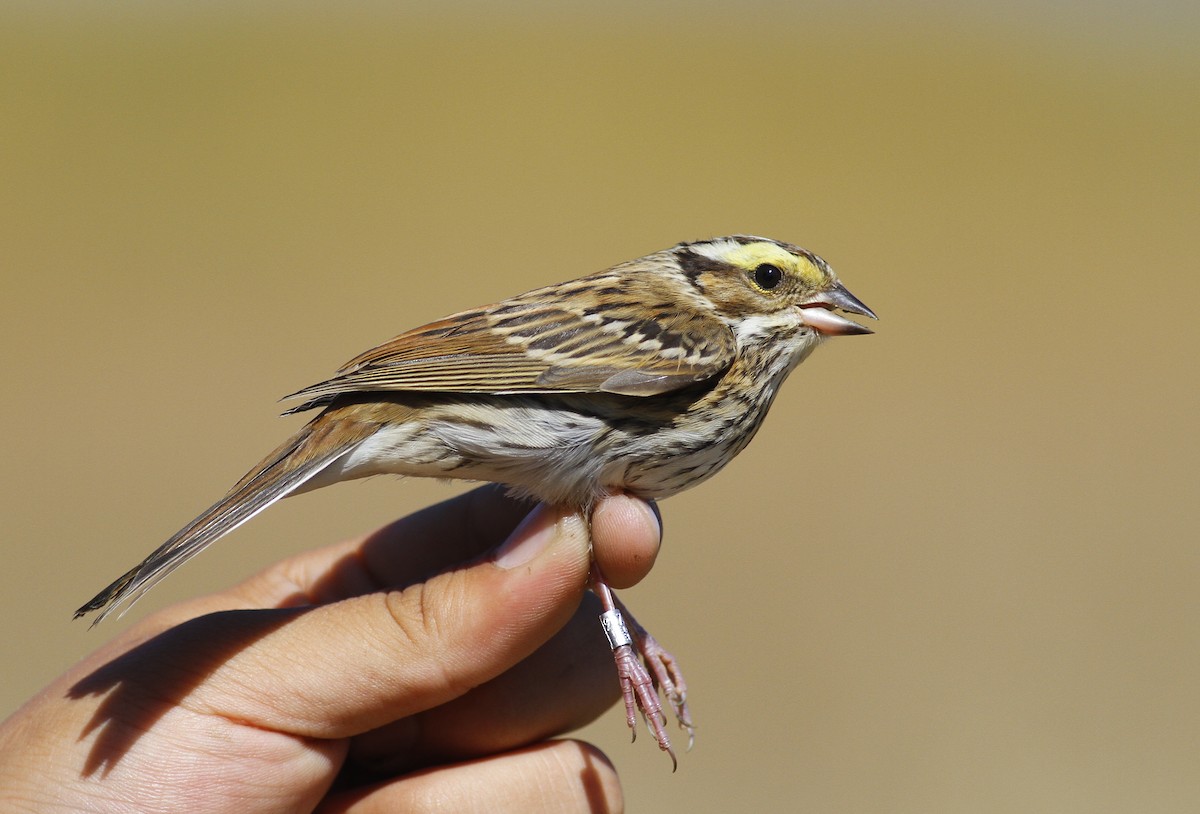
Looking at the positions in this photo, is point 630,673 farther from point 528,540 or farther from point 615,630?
point 528,540

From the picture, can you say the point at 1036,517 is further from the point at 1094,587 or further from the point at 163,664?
the point at 163,664

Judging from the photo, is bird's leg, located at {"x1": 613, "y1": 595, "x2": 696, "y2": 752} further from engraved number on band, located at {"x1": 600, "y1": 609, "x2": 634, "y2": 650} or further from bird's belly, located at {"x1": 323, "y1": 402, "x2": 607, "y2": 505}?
bird's belly, located at {"x1": 323, "y1": 402, "x2": 607, "y2": 505}

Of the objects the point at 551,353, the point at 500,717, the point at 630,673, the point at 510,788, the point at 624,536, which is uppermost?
the point at 551,353

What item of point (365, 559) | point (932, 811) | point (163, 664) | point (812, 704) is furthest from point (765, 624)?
point (163, 664)

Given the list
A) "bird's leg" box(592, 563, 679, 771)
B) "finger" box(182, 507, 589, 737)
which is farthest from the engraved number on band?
"finger" box(182, 507, 589, 737)

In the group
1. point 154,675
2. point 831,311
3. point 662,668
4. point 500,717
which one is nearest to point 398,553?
point 500,717

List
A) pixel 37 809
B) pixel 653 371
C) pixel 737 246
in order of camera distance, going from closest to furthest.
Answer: pixel 37 809, pixel 653 371, pixel 737 246

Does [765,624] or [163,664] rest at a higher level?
[163,664]
